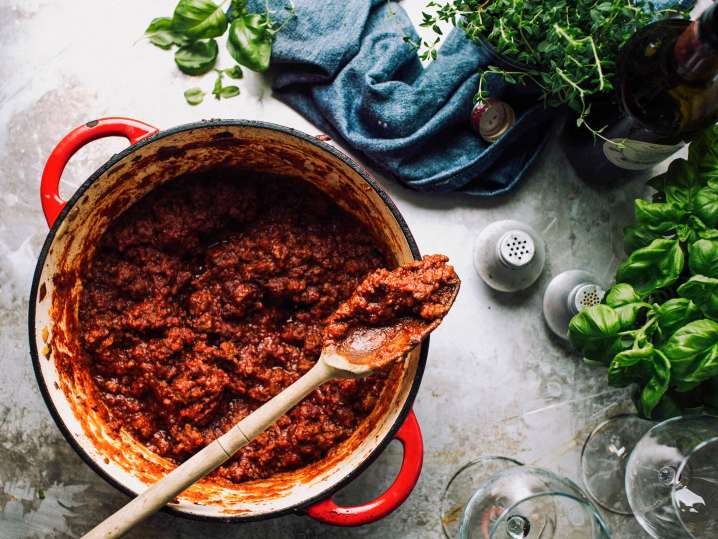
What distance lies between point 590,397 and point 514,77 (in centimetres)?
82

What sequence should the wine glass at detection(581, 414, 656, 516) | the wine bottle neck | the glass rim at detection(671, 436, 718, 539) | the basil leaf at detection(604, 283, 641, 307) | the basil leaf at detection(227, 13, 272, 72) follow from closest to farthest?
1. the wine bottle neck
2. the basil leaf at detection(604, 283, 641, 307)
3. the glass rim at detection(671, 436, 718, 539)
4. the basil leaf at detection(227, 13, 272, 72)
5. the wine glass at detection(581, 414, 656, 516)

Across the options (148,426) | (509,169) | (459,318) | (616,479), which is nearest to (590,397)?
(616,479)

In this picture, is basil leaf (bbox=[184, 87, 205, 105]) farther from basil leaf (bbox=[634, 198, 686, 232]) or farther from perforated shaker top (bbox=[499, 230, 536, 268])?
basil leaf (bbox=[634, 198, 686, 232])

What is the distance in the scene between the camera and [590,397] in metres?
1.72

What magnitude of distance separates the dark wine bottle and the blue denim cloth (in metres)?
0.24

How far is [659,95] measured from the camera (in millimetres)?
1382

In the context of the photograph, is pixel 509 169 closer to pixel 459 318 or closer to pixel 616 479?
pixel 459 318

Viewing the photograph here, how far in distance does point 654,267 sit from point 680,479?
1.69ft

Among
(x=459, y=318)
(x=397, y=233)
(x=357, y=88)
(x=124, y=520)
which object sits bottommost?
(x=459, y=318)

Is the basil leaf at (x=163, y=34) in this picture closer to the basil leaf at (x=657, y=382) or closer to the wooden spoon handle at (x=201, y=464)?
the wooden spoon handle at (x=201, y=464)

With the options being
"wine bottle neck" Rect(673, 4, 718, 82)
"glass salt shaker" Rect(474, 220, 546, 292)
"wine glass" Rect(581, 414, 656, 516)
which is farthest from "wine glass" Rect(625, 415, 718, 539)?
"wine bottle neck" Rect(673, 4, 718, 82)

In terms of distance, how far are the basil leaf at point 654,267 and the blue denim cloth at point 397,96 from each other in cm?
38

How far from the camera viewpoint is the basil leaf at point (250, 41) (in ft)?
5.27

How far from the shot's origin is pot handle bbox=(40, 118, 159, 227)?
4.46ft
